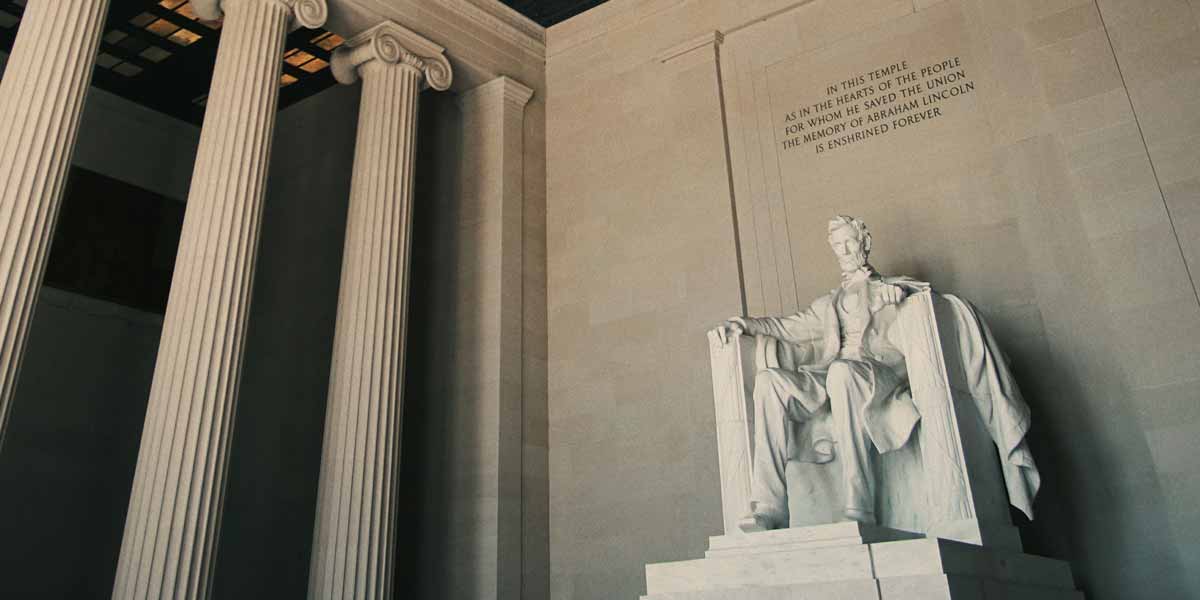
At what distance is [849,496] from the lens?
206 inches

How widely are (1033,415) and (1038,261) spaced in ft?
3.77

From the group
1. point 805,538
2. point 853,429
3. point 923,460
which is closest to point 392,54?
point 853,429

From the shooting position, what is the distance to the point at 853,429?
5.38 meters

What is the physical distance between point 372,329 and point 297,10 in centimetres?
283

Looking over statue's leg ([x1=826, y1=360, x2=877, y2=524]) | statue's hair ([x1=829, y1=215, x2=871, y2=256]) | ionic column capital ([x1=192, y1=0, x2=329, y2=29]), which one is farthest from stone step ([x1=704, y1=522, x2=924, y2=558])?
ionic column capital ([x1=192, y1=0, x2=329, y2=29])

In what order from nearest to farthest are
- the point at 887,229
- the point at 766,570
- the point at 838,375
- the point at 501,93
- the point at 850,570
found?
the point at 850,570 → the point at 766,570 → the point at 838,375 → the point at 887,229 → the point at 501,93

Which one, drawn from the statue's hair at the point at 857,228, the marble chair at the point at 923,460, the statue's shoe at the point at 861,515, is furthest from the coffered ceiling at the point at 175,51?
the statue's shoe at the point at 861,515

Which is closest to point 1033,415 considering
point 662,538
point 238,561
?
point 662,538

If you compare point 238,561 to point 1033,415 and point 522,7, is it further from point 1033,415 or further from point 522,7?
point 1033,415

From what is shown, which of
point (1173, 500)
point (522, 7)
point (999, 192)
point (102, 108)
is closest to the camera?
point (1173, 500)

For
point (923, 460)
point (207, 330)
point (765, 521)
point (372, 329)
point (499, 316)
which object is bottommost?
point (765, 521)

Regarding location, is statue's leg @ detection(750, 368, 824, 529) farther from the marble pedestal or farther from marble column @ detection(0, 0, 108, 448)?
marble column @ detection(0, 0, 108, 448)

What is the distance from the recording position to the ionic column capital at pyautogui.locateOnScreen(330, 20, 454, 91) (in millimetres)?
8875

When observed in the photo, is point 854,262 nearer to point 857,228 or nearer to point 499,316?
point 857,228
